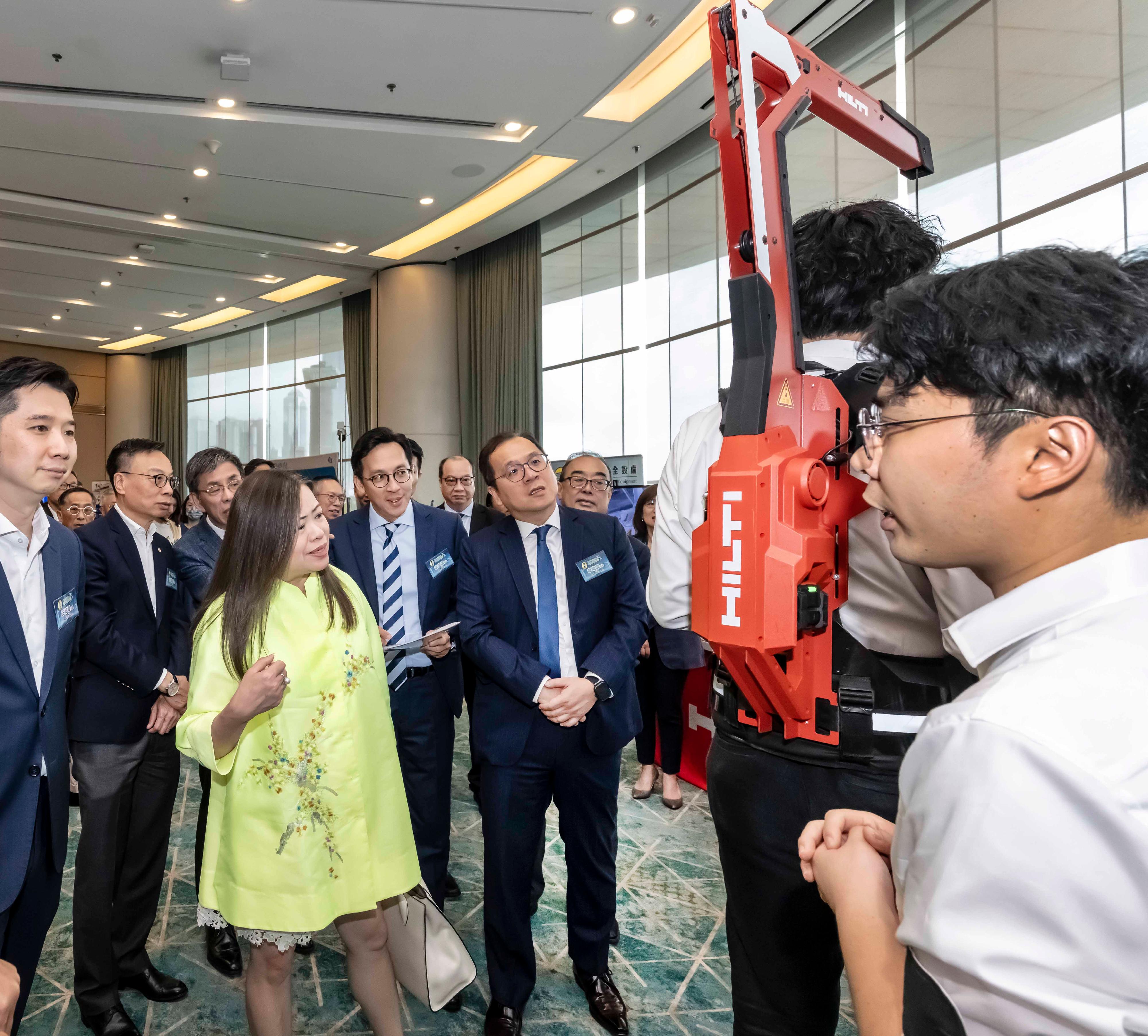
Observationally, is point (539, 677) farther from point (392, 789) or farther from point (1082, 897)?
point (1082, 897)

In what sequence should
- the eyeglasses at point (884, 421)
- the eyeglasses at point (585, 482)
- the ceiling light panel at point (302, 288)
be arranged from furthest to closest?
the ceiling light panel at point (302, 288) < the eyeglasses at point (585, 482) < the eyeglasses at point (884, 421)

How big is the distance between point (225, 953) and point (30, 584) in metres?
1.48

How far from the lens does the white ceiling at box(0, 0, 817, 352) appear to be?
5336 millimetres

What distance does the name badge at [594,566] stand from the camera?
7.75 feet

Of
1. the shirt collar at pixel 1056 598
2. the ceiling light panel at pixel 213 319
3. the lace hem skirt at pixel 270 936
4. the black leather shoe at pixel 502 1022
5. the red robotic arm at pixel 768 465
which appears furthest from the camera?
the ceiling light panel at pixel 213 319

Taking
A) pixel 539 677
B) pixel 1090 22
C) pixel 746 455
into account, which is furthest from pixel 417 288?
pixel 746 455

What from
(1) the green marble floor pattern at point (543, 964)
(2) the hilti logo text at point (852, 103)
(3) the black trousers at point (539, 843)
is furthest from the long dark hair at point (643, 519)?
(2) the hilti logo text at point (852, 103)

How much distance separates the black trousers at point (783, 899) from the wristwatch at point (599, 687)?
0.94m

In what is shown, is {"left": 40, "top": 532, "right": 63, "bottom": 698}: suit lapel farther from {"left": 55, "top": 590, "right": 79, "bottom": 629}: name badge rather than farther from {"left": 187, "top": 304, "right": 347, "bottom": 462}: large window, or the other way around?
{"left": 187, "top": 304, "right": 347, "bottom": 462}: large window

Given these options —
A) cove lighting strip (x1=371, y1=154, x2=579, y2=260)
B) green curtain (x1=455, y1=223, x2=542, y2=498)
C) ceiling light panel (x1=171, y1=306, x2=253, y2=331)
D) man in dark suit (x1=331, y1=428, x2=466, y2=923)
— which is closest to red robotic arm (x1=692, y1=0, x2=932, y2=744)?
man in dark suit (x1=331, y1=428, x2=466, y2=923)

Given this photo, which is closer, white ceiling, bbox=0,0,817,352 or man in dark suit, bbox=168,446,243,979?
man in dark suit, bbox=168,446,243,979

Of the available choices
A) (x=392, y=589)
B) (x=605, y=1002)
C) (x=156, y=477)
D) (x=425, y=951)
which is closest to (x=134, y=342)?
(x=156, y=477)

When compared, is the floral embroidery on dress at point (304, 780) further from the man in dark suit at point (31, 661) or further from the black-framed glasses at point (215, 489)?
the black-framed glasses at point (215, 489)

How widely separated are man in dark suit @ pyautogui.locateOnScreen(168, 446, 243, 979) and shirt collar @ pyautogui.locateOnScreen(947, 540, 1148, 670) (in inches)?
97.7
